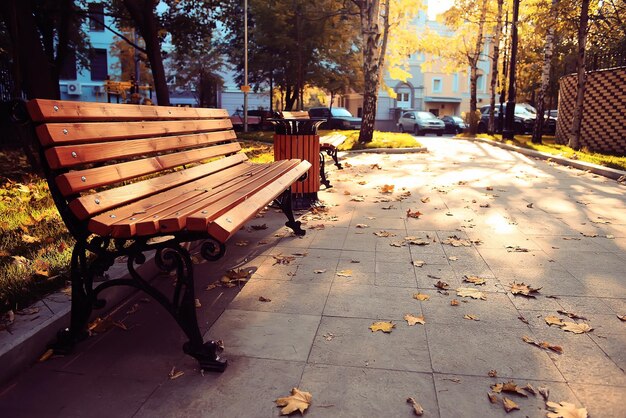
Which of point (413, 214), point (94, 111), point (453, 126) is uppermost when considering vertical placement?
point (453, 126)

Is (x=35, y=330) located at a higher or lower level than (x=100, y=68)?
lower

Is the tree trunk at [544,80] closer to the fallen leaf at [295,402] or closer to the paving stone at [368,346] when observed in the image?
the paving stone at [368,346]

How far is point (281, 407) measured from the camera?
2.29 metres

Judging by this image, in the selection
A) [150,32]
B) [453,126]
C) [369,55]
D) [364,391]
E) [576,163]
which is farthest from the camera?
[453,126]

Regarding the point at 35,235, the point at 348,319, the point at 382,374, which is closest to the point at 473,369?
the point at 382,374

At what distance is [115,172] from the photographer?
3.00 meters

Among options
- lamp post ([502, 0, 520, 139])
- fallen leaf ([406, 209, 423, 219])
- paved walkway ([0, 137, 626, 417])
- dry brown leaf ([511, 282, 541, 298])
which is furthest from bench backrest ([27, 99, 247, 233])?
lamp post ([502, 0, 520, 139])

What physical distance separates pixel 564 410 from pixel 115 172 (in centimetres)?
265

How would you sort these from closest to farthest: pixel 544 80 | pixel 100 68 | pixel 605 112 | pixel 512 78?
pixel 605 112 < pixel 544 80 < pixel 512 78 < pixel 100 68

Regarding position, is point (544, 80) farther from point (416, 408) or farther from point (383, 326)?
point (416, 408)

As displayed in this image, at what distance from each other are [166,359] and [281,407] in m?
0.78

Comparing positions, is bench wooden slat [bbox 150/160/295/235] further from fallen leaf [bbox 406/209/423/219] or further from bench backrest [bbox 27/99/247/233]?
fallen leaf [bbox 406/209/423/219]

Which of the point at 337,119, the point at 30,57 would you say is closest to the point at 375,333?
the point at 30,57

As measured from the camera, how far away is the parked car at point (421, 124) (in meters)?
30.9
